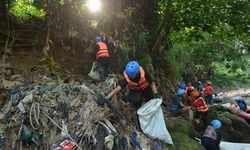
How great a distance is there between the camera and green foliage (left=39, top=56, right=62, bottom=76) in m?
7.76

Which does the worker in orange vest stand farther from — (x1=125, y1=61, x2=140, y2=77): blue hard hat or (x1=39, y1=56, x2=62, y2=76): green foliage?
(x1=125, y1=61, x2=140, y2=77): blue hard hat

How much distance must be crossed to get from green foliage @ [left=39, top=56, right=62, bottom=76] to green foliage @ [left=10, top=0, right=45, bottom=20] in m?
1.80

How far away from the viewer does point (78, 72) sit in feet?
28.9

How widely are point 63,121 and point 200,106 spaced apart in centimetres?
587

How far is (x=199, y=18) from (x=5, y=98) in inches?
256

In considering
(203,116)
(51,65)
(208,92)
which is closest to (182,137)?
(203,116)

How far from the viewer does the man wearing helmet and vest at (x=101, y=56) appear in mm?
8320

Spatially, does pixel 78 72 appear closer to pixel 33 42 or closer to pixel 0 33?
pixel 33 42

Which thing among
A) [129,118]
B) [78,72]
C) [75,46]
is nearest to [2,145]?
[129,118]

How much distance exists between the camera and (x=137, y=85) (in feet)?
22.2

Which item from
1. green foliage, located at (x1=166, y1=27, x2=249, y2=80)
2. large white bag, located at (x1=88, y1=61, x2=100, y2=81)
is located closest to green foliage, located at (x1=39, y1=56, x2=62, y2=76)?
large white bag, located at (x1=88, y1=61, x2=100, y2=81)

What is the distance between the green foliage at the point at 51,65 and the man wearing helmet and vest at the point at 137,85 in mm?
1885

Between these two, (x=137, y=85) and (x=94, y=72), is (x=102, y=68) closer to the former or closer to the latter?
(x=94, y=72)

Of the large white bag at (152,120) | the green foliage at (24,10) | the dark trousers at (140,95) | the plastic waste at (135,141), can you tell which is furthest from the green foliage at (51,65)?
the plastic waste at (135,141)
